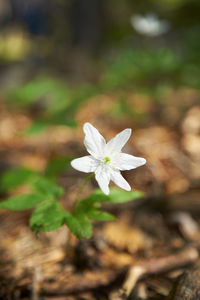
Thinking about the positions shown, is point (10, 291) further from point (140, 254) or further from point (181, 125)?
point (181, 125)

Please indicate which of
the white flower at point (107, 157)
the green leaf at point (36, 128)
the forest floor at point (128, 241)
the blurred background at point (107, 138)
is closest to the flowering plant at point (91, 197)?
the white flower at point (107, 157)

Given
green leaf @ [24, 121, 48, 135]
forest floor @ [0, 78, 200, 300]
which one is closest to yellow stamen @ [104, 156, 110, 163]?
forest floor @ [0, 78, 200, 300]

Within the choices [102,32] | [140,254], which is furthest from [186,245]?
[102,32]

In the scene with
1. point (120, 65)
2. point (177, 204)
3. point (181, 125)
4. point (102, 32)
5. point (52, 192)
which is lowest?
point (177, 204)

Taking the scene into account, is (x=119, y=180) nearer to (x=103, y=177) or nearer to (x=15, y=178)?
(x=103, y=177)

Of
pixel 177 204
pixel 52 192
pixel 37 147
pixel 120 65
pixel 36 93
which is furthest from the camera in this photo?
pixel 120 65

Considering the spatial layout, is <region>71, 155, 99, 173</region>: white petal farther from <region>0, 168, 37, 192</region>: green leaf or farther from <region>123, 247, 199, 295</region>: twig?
<region>0, 168, 37, 192</region>: green leaf

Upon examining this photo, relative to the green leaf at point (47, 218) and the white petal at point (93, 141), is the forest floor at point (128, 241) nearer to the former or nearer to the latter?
the green leaf at point (47, 218)
